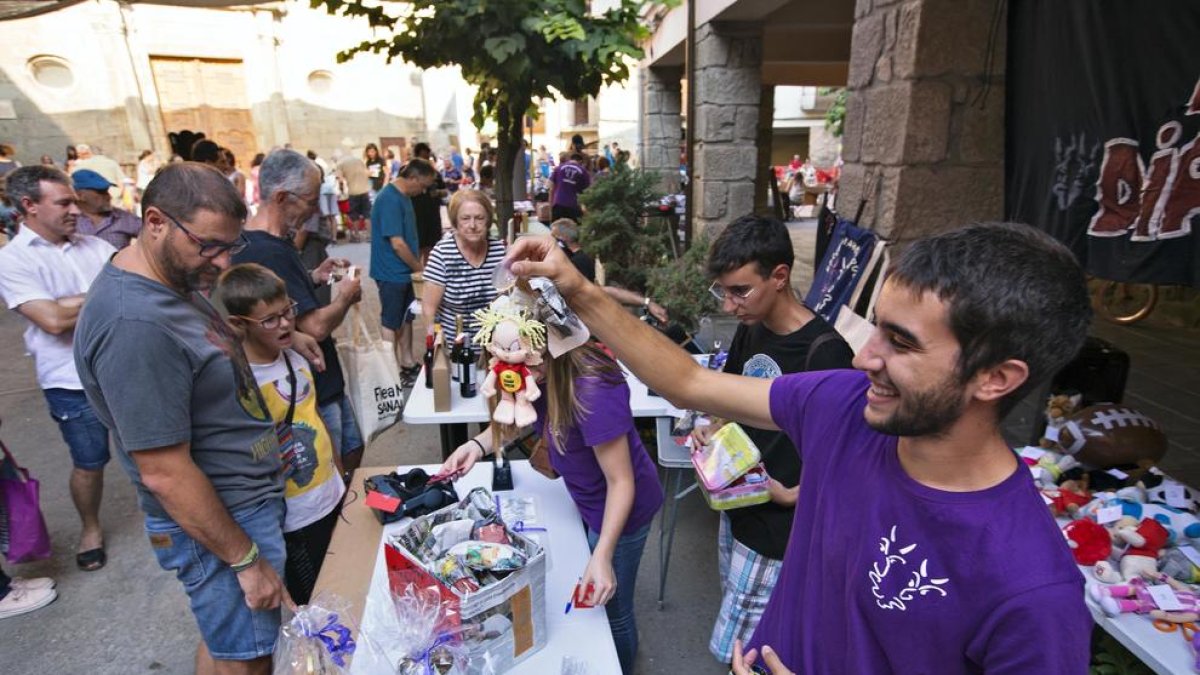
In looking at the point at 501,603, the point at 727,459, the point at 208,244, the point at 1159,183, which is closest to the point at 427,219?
the point at 208,244

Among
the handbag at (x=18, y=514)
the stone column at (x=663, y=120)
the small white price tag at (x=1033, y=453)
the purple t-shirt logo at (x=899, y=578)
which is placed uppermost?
the stone column at (x=663, y=120)

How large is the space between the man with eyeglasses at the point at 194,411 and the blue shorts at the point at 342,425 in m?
1.05

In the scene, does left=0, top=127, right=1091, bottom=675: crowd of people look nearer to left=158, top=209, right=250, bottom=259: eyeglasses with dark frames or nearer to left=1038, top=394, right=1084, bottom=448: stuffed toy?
left=158, top=209, right=250, bottom=259: eyeglasses with dark frames

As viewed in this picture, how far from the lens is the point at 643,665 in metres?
2.77

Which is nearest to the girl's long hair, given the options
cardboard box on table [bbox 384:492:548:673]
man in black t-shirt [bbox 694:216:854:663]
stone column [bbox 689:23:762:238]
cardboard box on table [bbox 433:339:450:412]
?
cardboard box on table [bbox 384:492:548:673]

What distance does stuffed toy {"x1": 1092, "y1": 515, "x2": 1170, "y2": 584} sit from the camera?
1.92m

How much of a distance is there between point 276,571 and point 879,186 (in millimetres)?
3186

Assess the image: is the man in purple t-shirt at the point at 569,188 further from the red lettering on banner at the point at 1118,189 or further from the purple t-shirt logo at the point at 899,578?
the purple t-shirt logo at the point at 899,578

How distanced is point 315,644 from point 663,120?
31.2 feet

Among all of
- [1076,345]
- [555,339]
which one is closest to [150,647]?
[555,339]

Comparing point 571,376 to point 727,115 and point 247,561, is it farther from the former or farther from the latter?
point 727,115

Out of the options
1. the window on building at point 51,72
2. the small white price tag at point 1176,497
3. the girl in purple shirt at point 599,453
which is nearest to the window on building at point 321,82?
the window on building at point 51,72

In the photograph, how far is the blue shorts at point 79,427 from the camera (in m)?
3.07

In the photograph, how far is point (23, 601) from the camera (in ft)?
9.99
